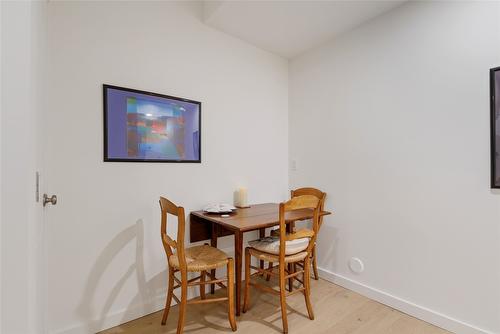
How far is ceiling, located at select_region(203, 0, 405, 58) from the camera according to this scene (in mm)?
1965

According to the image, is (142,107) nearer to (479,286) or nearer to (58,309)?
(58,309)

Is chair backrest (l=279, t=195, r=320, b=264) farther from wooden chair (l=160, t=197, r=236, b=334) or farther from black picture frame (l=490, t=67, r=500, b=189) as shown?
black picture frame (l=490, t=67, r=500, b=189)

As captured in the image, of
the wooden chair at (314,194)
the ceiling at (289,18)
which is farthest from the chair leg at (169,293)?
the ceiling at (289,18)

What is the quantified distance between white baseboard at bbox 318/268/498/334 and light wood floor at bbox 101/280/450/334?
43 mm

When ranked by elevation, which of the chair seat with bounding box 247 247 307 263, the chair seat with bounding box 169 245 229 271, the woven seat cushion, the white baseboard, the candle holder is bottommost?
the white baseboard

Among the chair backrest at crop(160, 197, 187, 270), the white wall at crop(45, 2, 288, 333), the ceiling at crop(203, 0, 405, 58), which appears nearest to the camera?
the chair backrest at crop(160, 197, 187, 270)

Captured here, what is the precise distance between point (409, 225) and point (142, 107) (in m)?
2.26

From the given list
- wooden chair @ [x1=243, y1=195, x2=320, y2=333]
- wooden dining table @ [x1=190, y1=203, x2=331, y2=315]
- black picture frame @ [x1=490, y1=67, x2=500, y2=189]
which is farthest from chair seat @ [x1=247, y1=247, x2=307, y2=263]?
black picture frame @ [x1=490, y1=67, x2=500, y2=189]

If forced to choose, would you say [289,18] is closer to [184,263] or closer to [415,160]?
[415,160]

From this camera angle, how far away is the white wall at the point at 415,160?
5.26 ft

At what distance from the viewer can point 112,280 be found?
5.73 ft

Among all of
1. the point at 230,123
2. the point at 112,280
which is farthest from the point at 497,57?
the point at 112,280

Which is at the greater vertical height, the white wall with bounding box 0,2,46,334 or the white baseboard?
the white wall with bounding box 0,2,46,334

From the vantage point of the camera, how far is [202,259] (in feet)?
5.65
